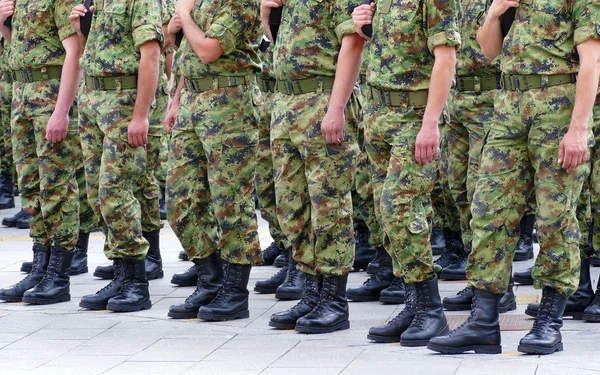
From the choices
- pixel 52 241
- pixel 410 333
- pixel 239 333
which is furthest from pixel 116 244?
pixel 410 333

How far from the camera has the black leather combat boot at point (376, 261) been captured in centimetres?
787

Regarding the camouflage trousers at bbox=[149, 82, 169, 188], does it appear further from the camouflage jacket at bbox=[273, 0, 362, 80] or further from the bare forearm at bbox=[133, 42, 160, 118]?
the camouflage jacket at bbox=[273, 0, 362, 80]

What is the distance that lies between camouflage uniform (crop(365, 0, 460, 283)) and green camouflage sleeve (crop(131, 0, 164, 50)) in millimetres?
1699

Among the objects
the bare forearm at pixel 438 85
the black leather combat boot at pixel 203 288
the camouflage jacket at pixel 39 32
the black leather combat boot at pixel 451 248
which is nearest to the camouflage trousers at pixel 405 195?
the bare forearm at pixel 438 85

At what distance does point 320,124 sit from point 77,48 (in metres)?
2.16

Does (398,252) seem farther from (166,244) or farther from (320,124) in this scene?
(166,244)

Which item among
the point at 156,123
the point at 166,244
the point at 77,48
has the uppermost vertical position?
the point at 77,48

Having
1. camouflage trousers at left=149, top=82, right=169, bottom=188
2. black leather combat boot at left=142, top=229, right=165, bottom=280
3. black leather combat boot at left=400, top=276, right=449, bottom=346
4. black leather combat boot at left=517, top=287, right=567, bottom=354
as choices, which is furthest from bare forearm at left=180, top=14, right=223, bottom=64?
black leather combat boot at left=517, top=287, right=567, bottom=354

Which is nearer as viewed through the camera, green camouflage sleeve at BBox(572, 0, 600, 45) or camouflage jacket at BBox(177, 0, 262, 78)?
green camouflage sleeve at BBox(572, 0, 600, 45)

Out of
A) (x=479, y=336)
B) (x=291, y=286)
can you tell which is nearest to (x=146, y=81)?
(x=291, y=286)

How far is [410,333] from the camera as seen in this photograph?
20.4 ft

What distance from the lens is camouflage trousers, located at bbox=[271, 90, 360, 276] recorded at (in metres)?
6.66

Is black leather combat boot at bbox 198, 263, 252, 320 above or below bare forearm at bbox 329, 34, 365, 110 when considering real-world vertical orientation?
below

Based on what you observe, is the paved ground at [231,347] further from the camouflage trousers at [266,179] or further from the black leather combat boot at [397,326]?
the camouflage trousers at [266,179]
